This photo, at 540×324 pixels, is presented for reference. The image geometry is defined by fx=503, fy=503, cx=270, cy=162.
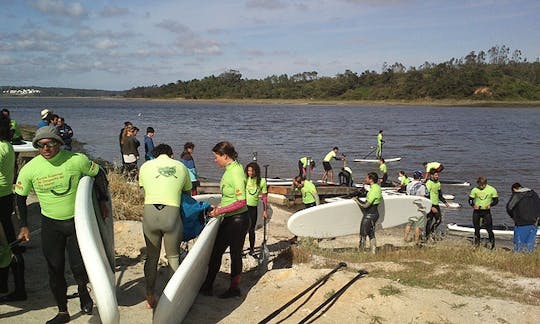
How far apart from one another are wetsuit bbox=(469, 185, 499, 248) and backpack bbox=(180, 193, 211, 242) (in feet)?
23.6

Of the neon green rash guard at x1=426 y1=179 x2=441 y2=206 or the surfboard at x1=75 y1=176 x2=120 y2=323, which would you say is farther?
the neon green rash guard at x1=426 y1=179 x2=441 y2=206

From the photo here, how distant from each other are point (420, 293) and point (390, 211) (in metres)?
5.28

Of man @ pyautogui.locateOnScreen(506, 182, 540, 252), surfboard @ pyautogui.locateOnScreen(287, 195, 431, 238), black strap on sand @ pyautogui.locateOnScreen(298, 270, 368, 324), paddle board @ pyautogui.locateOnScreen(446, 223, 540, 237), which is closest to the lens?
black strap on sand @ pyautogui.locateOnScreen(298, 270, 368, 324)

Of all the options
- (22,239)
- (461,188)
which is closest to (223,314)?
(22,239)

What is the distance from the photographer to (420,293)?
5406 mm

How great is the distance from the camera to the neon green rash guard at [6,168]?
4.93 m

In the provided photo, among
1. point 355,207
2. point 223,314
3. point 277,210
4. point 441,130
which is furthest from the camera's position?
point 441,130

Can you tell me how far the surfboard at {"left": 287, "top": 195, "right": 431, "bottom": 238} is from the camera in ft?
31.4

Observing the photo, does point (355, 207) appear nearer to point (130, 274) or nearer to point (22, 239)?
point (130, 274)

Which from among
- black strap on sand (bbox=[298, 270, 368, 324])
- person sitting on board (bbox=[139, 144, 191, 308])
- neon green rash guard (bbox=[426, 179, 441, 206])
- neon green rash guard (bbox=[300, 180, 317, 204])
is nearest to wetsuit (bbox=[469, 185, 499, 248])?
neon green rash guard (bbox=[426, 179, 441, 206])

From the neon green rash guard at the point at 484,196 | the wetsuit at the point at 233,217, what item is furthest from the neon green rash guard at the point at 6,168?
the neon green rash guard at the point at 484,196

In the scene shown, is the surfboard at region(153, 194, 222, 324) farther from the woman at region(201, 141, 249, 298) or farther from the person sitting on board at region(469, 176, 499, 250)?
the person sitting on board at region(469, 176, 499, 250)

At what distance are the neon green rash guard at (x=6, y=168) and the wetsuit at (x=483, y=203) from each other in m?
8.69

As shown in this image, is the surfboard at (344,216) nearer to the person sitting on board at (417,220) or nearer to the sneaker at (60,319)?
the person sitting on board at (417,220)
